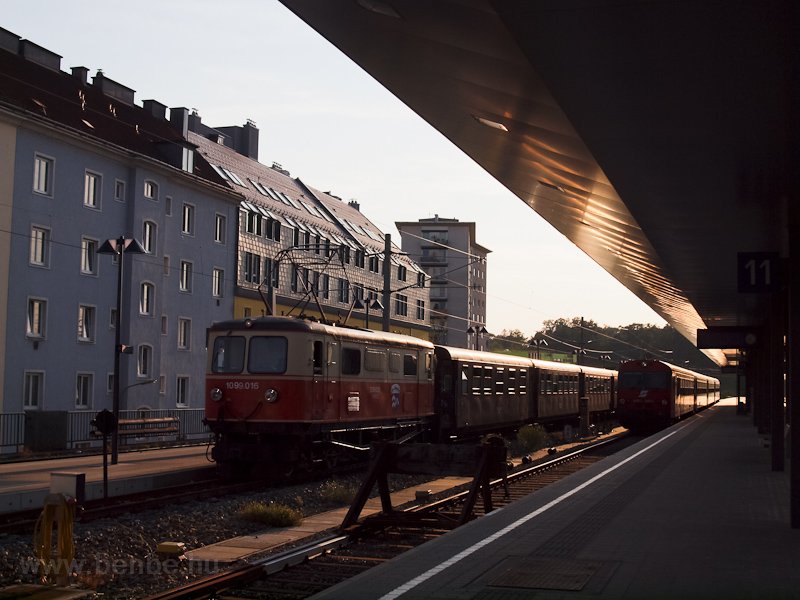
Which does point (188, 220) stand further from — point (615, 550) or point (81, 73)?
point (615, 550)

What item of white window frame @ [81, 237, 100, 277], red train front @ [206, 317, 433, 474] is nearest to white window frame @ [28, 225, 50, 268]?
white window frame @ [81, 237, 100, 277]

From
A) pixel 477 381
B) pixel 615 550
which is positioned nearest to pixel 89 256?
pixel 477 381

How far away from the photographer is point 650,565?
9109 millimetres

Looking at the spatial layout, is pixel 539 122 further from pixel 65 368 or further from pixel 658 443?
pixel 65 368

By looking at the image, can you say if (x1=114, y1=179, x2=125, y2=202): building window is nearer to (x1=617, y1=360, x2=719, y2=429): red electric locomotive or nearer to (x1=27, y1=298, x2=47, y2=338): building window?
(x1=27, y1=298, x2=47, y2=338): building window

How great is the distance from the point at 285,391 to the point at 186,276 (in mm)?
27399

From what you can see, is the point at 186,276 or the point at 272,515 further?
the point at 186,276

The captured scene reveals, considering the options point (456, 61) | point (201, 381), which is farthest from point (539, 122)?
point (201, 381)

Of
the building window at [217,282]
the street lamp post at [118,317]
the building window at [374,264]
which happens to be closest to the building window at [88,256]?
the building window at [217,282]

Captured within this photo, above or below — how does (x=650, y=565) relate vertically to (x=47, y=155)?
below

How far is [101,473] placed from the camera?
20984 mm

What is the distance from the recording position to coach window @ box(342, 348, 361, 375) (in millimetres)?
21297

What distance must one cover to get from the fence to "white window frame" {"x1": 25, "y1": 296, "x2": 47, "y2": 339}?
3023 millimetres

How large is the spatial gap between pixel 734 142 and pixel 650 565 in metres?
3.91
